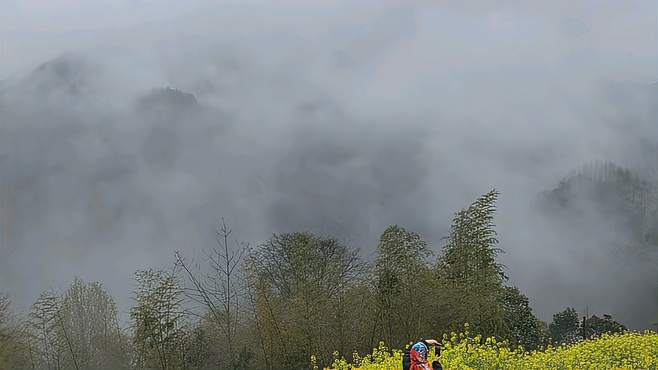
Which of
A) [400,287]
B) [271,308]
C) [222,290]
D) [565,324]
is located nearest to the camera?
[222,290]

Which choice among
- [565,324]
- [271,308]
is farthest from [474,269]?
[565,324]

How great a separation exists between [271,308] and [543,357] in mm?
4256

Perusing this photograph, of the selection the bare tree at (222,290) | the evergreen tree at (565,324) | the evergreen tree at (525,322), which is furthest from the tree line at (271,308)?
the evergreen tree at (565,324)

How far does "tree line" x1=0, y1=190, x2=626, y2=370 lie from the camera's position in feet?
31.2

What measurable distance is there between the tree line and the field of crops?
8.51 feet

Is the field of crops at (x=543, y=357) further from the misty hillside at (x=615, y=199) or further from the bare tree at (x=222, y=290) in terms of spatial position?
the misty hillside at (x=615, y=199)

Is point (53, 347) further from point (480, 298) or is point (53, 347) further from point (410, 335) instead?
point (480, 298)

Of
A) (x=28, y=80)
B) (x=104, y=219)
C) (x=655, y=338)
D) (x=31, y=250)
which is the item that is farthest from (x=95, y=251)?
(x=28, y=80)

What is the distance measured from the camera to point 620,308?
835 inches

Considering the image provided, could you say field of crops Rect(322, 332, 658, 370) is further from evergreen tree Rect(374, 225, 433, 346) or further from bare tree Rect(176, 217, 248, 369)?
evergreen tree Rect(374, 225, 433, 346)

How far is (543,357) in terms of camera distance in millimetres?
7086

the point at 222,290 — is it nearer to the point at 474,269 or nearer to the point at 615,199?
the point at 474,269

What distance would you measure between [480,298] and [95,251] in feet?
27.8

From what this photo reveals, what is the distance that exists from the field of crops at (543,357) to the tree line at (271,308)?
259cm
